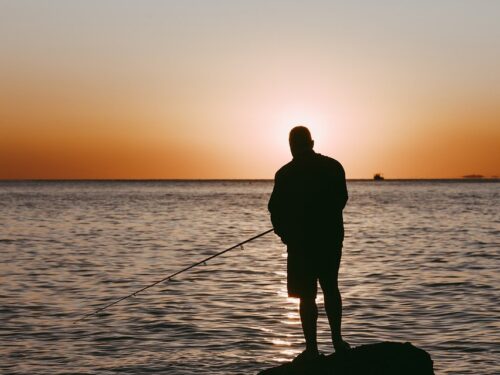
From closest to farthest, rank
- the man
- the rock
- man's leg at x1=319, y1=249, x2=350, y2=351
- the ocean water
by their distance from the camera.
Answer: the rock < the man < man's leg at x1=319, y1=249, x2=350, y2=351 < the ocean water

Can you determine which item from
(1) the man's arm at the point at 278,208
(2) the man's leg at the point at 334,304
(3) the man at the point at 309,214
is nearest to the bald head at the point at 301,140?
(3) the man at the point at 309,214

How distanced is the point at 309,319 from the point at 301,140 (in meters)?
1.78

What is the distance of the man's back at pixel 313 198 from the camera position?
839cm

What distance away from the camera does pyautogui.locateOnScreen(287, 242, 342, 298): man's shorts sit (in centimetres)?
839

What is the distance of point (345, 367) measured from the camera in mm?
8281

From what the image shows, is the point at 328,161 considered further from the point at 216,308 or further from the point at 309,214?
the point at 216,308

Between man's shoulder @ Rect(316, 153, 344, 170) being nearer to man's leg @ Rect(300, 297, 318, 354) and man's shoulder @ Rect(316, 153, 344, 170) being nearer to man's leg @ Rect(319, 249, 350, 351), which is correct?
man's leg @ Rect(319, 249, 350, 351)

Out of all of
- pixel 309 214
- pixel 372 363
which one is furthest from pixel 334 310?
pixel 309 214

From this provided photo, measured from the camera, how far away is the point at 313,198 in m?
8.39

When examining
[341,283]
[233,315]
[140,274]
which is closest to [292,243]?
[233,315]

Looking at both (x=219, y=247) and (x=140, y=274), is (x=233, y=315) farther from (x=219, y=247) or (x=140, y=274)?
(x=219, y=247)

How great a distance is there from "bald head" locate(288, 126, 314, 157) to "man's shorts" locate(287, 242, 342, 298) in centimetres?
95

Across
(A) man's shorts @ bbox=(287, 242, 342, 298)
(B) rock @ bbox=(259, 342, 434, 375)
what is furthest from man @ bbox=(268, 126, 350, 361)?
(B) rock @ bbox=(259, 342, 434, 375)

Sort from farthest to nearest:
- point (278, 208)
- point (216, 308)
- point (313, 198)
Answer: point (216, 308) → point (278, 208) → point (313, 198)
